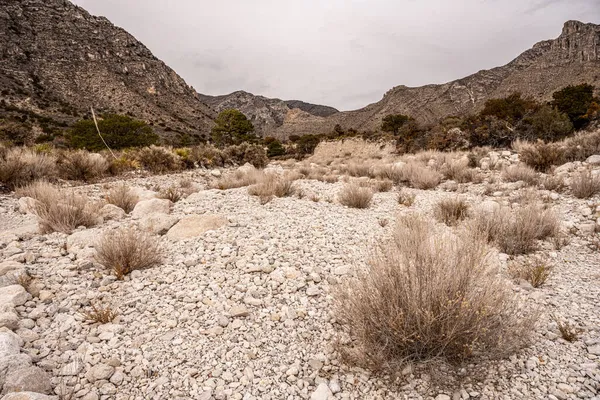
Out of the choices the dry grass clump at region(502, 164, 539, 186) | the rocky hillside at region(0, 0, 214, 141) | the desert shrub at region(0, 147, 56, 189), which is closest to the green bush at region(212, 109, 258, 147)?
the rocky hillside at region(0, 0, 214, 141)

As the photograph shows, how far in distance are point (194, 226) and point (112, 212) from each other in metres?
1.89

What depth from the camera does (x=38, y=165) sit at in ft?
23.0

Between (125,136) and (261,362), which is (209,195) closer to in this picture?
(261,362)

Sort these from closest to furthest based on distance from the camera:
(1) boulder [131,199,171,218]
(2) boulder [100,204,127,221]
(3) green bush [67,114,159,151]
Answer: (2) boulder [100,204,127,221] → (1) boulder [131,199,171,218] → (3) green bush [67,114,159,151]

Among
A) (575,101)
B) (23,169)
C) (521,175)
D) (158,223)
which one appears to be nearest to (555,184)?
(521,175)

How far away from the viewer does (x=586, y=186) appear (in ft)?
18.2

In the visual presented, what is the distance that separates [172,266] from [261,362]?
1.79m

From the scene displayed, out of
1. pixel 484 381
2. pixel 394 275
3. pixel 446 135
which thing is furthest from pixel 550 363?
pixel 446 135

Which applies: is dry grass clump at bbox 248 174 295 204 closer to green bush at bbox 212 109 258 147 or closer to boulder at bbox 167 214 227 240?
boulder at bbox 167 214 227 240

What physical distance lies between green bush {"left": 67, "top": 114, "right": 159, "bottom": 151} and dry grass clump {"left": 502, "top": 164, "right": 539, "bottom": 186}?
1955cm

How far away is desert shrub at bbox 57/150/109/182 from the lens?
812cm

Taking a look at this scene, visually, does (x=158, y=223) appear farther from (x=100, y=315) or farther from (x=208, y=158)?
(x=208, y=158)

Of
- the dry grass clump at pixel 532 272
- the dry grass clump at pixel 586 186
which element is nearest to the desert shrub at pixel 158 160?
the dry grass clump at pixel 532 272

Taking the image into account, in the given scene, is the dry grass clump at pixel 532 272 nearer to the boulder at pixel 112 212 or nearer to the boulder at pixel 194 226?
the boulder at pixel 194 226
